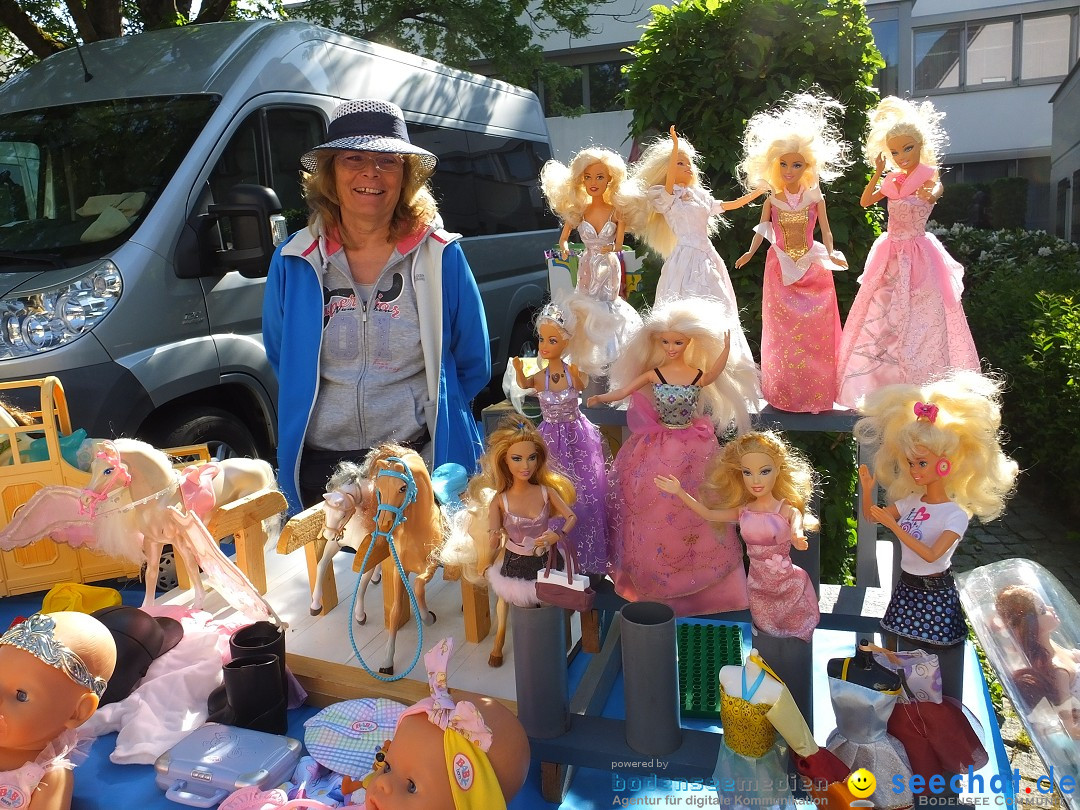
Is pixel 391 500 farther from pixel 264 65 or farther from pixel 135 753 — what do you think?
pixel 264 65

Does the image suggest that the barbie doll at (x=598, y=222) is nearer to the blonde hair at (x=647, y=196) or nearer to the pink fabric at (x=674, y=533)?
the blonde hair at (x=647, y=196)

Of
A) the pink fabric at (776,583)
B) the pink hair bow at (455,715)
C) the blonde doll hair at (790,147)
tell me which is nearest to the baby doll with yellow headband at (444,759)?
the pink hair bow at (455,715)

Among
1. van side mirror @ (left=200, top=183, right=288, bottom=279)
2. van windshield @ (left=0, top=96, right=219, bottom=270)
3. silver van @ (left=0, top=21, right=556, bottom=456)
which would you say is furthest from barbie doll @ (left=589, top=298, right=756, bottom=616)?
van windshield @ (left=0, top=96, right=219, bottom=270)

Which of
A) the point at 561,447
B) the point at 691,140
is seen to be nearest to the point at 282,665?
the point at 561,447

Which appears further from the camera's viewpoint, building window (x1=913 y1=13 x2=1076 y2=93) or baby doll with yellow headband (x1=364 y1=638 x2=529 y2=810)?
building window (x1=913 y1=13 x2=1076 y2=93)

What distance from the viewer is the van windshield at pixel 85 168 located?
412cm

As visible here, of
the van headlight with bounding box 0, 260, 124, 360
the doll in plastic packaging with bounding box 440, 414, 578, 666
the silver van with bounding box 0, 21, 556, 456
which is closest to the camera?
the doll in plastic packaging with bounding box 440, 414, 578, 666

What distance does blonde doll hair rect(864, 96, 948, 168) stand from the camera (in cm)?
247

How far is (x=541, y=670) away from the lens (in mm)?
2041

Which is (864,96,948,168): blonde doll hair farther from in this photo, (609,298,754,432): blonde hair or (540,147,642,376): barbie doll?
(540,147,642,376): barbie doll

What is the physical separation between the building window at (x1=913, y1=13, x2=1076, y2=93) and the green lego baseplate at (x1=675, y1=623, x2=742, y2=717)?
60.9 feet

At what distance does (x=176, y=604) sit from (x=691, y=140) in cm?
280

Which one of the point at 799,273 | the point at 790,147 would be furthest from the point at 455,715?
the point at 790,147

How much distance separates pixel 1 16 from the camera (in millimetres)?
7301
